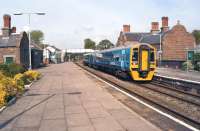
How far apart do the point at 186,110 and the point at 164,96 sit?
432cm

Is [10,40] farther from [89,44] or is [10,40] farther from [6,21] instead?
[89,44]

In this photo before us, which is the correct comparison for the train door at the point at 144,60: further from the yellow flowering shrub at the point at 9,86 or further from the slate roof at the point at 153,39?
the slate roof at the point at 153,39

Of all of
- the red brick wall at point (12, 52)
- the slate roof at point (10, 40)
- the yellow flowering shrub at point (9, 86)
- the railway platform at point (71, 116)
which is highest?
the slate roof at point (10, 40)

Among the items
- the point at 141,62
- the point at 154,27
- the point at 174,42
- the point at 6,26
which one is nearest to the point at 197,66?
the point at 141,62

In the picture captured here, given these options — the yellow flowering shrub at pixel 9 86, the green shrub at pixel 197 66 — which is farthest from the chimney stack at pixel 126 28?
the yellow flowering shrub at pixel 9 86

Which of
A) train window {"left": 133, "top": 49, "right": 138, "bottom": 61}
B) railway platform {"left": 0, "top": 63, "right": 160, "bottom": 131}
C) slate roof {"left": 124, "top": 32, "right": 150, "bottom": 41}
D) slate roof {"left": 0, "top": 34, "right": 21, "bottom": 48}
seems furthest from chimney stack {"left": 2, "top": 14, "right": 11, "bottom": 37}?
railway platform {"left": 0, "top": 63, "right": 160, "bottom": 131}

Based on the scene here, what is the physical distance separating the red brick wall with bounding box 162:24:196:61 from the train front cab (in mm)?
36081

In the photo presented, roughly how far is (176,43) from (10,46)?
31359mm

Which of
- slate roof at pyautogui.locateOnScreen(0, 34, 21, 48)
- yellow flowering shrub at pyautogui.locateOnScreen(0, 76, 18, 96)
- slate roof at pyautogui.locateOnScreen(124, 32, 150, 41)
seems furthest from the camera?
slate roof at pyautogui.locateOnScreen(124, 32, 150, 41)

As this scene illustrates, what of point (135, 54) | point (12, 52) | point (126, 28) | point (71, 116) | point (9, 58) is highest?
point (126, 28)

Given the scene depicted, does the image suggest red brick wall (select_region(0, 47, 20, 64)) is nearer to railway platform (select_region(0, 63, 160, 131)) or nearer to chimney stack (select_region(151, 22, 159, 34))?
railway platform (select_region(0, 63, 160, 131))

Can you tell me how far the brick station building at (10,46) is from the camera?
4619 cm

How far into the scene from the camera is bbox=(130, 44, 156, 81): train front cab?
944 inches

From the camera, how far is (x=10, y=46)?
46.3m
